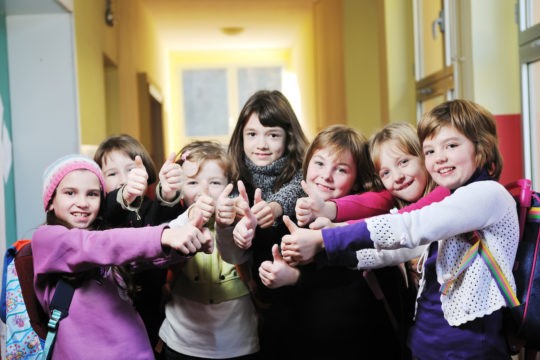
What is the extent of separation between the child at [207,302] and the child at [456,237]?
1.27 feet

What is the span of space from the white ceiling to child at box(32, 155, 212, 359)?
523 cm

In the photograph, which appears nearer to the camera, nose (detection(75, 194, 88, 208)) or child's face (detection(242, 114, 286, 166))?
nose (detection(75, 194, 88, 208))

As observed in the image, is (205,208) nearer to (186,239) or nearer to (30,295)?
(186,239)

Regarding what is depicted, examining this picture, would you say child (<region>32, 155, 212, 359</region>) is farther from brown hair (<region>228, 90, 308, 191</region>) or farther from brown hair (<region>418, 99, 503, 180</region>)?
brown hair (<region>418, 99, 503, 180</region>)

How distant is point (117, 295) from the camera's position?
1.47 m

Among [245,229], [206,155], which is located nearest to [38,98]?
[206,155]

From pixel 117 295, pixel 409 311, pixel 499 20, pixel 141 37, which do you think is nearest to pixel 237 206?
pixel 117 295

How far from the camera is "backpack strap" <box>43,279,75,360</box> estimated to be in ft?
4.52

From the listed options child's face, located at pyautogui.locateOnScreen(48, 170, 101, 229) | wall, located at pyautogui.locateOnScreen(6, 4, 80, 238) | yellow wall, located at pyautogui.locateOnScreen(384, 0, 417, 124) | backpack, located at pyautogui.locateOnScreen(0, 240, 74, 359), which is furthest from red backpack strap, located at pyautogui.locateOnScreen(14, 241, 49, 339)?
yellow wall, located at pyautogui.locateOnScreen(384, 0, 417, 124)

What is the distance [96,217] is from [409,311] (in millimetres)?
902

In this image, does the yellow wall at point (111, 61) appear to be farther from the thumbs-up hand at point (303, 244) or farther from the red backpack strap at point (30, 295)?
the thumbs-up hand at point (303, 244)

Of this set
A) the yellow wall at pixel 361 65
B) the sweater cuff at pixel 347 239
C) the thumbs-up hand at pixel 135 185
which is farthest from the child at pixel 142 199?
the yellow wall at pixel 361 65

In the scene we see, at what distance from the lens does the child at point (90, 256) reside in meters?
1.30

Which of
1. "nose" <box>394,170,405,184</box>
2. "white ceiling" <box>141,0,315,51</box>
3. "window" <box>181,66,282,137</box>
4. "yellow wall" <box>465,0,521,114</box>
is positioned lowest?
"nose" <box>394,170,405,184</box>
